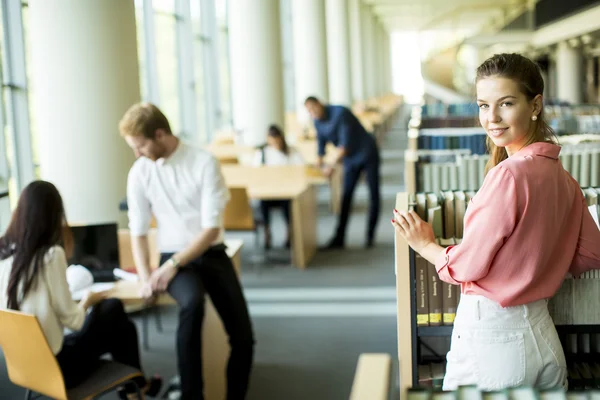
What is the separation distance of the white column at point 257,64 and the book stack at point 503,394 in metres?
9.85

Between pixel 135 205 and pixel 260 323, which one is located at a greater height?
pixel 135 205

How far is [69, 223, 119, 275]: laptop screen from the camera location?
4.07m

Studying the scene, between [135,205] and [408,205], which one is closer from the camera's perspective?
[408,205]

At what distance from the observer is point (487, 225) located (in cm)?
183

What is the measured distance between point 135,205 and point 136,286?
16.6 inches

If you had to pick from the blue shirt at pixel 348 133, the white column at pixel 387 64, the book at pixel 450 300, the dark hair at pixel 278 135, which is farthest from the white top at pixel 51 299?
the white column at pixel 387 64

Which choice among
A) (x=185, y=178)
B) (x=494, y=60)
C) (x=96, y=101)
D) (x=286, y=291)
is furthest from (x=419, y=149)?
(x=494, y=60)

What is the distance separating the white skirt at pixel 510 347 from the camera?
6.19 ft

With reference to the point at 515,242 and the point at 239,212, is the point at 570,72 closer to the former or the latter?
the point at 239,212

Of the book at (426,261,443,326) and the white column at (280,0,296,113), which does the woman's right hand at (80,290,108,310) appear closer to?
the book at (426,261,443,326)

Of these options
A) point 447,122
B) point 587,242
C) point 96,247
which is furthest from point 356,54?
point 587,242

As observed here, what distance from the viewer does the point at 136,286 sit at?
400cm

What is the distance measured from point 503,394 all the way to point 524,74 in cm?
85

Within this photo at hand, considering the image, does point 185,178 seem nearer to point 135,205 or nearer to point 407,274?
point 135,205
